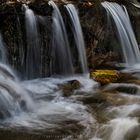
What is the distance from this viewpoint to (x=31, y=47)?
939 centimetres

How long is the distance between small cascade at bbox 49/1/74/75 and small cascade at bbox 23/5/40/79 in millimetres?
451

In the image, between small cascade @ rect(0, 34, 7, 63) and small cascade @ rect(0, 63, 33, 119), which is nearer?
small cascade @ rect(0, 63, 33, 119)

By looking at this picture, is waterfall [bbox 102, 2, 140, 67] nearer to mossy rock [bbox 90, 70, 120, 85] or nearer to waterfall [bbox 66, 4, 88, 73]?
waterfall [bbox 66, 4, 88, 73]

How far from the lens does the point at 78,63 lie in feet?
33.1

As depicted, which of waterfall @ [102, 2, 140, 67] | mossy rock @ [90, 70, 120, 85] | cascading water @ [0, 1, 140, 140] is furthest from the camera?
waterfall @ [102, 2, 140, 67]

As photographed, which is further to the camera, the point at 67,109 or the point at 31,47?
the point at 31,47

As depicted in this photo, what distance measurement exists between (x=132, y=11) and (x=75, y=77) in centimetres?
322

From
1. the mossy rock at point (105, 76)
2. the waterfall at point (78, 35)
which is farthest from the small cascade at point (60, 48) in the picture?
the mossy rock at point (105, 76)

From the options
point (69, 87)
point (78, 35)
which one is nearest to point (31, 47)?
point (78, 35)

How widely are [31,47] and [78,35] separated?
141 cm

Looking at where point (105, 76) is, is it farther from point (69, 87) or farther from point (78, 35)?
point (78, 35)

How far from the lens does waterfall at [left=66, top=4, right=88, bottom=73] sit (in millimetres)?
10117

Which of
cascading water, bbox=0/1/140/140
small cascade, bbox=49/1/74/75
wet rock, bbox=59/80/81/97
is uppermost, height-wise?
small cascade, bbox=49/1/74/75

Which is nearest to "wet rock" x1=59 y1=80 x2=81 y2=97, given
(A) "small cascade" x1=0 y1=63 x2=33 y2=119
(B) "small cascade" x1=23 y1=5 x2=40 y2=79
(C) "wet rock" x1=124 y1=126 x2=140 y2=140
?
(A) "small cascade" x1=0 y1=63 x2=33 y2=119
